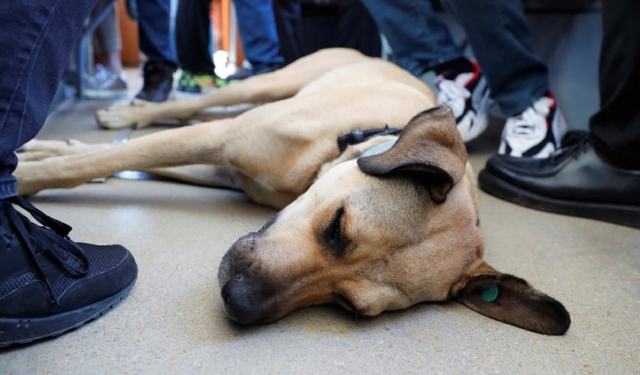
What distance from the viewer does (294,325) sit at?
1.40m

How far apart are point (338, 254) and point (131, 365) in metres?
0.56

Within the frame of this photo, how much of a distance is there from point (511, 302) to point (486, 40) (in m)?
1.99

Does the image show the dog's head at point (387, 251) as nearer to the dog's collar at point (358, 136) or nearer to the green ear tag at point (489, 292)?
the green ear tag at point (489, 292)

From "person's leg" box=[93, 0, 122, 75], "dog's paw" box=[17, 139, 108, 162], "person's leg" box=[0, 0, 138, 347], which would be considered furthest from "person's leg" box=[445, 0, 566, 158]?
"person's leg" box=[93, 0, 122, 75]

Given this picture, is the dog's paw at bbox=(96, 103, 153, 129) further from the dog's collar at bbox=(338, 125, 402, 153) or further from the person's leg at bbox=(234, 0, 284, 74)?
the person's leg at bbox=(234, 0, 284, 74)

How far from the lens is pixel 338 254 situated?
1378 mm

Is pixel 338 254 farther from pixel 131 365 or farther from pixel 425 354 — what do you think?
pixel 131 365

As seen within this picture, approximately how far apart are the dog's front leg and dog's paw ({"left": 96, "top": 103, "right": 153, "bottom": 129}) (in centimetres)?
133

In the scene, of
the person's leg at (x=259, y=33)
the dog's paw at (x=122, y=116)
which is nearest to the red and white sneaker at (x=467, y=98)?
the dog's paw at (x=122, y=116)

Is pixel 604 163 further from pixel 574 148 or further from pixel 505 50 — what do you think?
pixel 505 50

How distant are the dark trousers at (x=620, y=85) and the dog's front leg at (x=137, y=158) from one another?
166 centimetres

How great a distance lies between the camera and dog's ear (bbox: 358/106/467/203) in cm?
143

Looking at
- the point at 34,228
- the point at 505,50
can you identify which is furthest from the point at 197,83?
the point at 34,228

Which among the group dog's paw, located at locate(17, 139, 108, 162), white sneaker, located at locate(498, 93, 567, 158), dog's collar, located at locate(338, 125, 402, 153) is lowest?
white sneaker, located at locate(498, 93, 567, 158)
